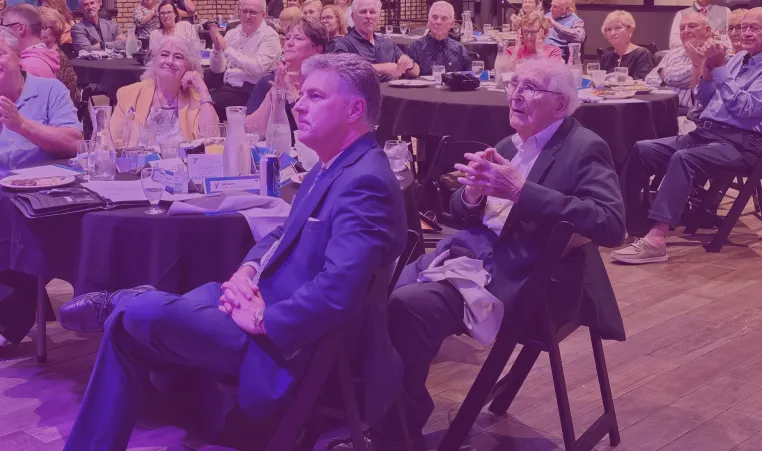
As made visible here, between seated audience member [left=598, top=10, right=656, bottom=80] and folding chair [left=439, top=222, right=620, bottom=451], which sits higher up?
seated audience member [left=598, top=10, right=656, bottom=80]

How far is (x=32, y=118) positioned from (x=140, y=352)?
1848mm

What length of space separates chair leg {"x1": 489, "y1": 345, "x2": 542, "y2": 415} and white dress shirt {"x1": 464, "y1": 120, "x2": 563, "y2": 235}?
1.34ft

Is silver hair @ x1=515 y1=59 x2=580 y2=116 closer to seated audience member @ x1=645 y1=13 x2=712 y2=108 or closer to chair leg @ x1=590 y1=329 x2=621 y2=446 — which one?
chair leg @ x1=590 y1=329 x2=621 y2=446

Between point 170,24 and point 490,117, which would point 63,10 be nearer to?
point 170,24

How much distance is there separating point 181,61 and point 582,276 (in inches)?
79.0

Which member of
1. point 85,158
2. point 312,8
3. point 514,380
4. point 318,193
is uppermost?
point 312,8

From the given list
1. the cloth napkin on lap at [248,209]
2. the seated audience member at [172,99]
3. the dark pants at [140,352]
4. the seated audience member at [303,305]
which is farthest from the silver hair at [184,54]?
the dark pants at [140,352]

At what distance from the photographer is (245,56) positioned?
689 centimetres

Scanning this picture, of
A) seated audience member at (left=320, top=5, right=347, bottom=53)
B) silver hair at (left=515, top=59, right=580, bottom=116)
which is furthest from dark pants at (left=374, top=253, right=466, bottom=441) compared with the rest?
seated audience member at (left=320, top=5, right=347, bottom=53)

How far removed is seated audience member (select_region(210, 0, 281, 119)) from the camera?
6832 mm

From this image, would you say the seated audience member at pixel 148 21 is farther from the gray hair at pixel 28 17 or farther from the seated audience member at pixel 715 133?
the seated audience member at pixel 715 133

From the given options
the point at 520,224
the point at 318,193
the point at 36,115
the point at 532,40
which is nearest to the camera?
the point at 318,193

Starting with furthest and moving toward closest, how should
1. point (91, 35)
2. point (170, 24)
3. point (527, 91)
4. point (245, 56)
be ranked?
point (91, 35)
point (170, 24)
point (245, 56)
point (527, 91)

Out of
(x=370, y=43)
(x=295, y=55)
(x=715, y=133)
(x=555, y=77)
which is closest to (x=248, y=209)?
(x=555, y=77)
